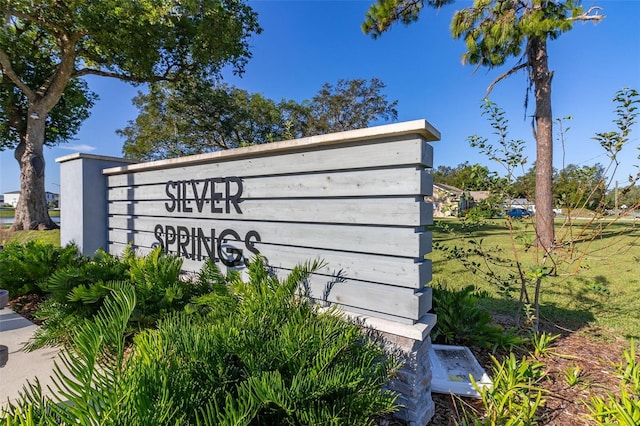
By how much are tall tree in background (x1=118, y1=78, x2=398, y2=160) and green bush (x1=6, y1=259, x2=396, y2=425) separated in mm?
11812

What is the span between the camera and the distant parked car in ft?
10.5

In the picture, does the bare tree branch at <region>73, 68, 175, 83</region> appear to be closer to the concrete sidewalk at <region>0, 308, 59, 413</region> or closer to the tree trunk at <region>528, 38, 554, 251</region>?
the concrete sidewalk at <region>0, 308, 59, 413</region>

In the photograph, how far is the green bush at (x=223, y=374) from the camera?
95 cm

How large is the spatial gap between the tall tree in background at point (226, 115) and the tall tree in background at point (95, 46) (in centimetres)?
231

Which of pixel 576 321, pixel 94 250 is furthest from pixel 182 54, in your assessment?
pixel 576 321

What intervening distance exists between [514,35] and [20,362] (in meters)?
9.47

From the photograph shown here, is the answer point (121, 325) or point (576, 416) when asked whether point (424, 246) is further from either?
point (121, 325)

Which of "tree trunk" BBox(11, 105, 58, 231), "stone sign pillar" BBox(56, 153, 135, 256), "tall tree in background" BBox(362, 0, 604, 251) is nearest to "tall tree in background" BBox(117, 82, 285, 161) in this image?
"tree trunk" BBox(11, 105, 58, 231)

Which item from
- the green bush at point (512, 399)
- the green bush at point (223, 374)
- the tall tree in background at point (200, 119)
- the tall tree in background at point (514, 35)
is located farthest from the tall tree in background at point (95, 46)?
the green bush at point (512, 399)

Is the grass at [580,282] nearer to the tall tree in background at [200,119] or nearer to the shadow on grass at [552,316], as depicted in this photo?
the shadow on grass at [552,316]

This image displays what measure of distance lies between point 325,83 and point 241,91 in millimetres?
4764

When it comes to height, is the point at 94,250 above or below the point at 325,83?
below

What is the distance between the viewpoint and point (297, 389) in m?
1.21

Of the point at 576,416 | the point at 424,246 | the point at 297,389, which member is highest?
the point at 424,246
